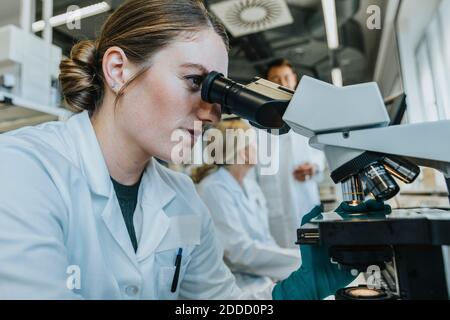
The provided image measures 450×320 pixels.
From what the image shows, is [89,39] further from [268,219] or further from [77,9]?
[268,219]

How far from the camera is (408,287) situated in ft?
1.54

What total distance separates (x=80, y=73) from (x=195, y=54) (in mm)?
269

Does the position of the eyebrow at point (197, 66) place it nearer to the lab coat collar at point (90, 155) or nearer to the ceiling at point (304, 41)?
the ceiling at point (304, 41)

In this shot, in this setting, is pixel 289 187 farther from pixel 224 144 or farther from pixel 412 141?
pixel 412 141

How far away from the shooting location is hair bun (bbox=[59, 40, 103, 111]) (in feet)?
2.30

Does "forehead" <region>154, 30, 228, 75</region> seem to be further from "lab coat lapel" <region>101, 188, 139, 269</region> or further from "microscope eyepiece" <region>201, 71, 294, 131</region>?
"lab coat lapel" <region>101, 188, 139, 269</region>

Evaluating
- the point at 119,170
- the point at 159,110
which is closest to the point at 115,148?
the point at 119,170

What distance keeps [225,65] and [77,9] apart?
379 mm

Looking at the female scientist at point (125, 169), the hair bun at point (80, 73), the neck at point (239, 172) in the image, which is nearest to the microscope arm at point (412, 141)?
the female scientist at point (125, 169)

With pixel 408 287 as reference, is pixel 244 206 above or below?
above

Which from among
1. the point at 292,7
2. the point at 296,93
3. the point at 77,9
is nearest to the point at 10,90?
the point at 77,9

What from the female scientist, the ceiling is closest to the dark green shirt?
the female scientist

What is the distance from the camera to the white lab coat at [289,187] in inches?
38.4

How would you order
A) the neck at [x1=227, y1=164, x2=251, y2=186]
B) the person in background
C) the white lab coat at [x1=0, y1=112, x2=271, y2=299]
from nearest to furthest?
the white lab coat at [x1=0, y1=112, x2=271, y2=299] → the person in background → the neck at [x1=227, y1=164, x2=251, y2=186]
